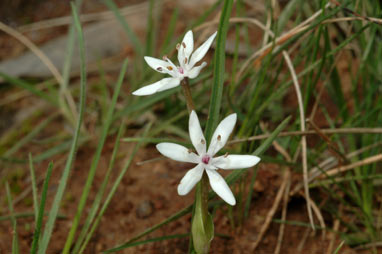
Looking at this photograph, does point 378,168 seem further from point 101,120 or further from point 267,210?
point 101,120

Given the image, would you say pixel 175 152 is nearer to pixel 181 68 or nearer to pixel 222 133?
pixel 222 133

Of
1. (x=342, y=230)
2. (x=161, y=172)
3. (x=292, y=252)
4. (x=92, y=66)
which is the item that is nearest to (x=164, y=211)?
(x=161, y=172)

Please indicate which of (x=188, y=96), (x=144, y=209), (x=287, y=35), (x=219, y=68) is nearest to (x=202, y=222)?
(x=188, y=96)

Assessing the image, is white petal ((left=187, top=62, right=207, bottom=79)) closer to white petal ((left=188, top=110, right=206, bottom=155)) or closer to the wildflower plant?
the wildflower plant

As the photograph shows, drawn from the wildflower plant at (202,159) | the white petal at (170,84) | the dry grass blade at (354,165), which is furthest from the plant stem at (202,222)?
the dry grass blade at (354,165)

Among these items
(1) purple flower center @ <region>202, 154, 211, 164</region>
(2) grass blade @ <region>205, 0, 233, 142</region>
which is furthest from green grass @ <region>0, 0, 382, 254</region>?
(1) purple flower center @ <region>202, 154, 211, 164</region>

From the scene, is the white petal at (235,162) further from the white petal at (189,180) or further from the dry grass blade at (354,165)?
the dry grass blade at (354,165)
